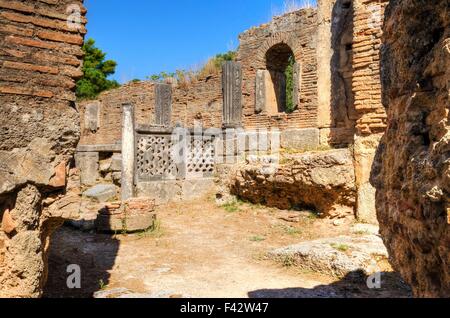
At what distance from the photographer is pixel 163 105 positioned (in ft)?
51.1

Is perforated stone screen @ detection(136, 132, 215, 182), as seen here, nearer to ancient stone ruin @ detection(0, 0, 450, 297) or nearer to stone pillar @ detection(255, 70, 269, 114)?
ancient stone ruin @ detection(0, 0, 450, 297)

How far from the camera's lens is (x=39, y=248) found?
294 cm

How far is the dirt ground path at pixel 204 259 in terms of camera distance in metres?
4.09

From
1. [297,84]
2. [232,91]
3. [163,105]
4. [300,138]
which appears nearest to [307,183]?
[300,138]

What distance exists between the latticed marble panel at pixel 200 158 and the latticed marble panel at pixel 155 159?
439 millimetres

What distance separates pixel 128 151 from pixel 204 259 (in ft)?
14.5

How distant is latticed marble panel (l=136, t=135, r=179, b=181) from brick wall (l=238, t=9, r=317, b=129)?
3276 mm

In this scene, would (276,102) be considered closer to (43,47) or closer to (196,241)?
(196,241)

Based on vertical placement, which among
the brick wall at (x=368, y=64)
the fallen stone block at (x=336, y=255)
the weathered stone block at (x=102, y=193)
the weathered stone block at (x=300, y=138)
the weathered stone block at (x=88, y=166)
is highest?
the brick wall at (x=368, y=64)

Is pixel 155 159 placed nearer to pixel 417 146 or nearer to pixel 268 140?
pixel 268 140

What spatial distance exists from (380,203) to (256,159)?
6788 millimetres

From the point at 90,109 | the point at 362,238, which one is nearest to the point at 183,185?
the point at 362,238

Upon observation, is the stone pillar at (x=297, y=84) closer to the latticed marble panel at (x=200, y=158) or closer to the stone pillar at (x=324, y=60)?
the stone pillar at (x=324, y=60)

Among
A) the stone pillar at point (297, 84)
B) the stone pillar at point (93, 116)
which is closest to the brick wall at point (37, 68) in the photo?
the stone pillar at point (297, 84)
